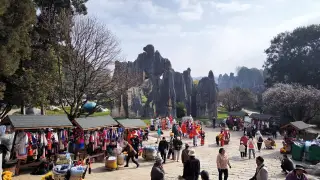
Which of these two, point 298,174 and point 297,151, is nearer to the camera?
point 298,174

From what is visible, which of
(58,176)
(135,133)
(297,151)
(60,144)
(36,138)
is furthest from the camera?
(135,133)

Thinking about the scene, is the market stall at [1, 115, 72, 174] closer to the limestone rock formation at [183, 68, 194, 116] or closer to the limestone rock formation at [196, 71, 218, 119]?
the limestone rock formation at [196, 71, 218, 119]

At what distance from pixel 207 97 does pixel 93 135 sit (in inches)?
1625

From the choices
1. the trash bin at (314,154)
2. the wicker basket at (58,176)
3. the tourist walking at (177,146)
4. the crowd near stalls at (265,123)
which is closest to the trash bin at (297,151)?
the trash bin at (314,154)

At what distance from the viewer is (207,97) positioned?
56.3m

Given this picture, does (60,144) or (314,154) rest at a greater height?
(60,144)

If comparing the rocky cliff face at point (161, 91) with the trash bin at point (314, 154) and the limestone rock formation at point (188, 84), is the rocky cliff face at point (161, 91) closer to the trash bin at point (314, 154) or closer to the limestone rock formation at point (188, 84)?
the limestone rock formation at point (188, 84)

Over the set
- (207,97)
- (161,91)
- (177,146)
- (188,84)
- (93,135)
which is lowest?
(177,146)

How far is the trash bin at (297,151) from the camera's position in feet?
63.3

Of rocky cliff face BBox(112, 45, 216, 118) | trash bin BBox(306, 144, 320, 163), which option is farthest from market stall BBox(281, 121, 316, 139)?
rocky cliff face BBox(112, 45, 216, 118)


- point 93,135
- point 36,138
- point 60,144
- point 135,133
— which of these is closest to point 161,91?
point 135,133

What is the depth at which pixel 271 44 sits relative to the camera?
185 ft

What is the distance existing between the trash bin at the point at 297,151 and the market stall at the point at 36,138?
48.2 ft

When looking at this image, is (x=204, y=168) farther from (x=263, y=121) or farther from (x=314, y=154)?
(x=263, y=121)
